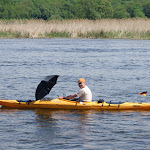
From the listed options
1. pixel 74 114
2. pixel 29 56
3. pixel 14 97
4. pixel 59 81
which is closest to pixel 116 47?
pixel 29 56

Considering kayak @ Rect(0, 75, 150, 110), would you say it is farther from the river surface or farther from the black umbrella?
the river surface

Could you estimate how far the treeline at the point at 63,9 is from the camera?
73000mm

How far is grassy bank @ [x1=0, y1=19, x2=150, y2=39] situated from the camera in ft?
135

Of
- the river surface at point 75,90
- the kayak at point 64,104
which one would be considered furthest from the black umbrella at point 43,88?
the river surface at point 75,90

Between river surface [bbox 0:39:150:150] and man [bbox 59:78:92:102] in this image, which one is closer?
river surface [bbox 0:39:150:150]

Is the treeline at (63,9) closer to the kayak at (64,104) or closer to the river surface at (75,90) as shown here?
the river surface at (75,90)

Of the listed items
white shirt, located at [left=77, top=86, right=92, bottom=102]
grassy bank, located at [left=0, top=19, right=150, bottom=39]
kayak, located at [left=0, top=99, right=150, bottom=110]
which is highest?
grassy bank, located at [left=0, top=19, right=150, bottom=39]

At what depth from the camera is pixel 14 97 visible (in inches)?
635

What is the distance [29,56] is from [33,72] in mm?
7119

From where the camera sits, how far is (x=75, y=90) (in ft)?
58.4

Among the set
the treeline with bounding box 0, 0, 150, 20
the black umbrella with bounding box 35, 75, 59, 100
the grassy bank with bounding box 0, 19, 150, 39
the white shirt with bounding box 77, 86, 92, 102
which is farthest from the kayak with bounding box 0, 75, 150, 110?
the treeline with bounding box 0, 0, 150, 20

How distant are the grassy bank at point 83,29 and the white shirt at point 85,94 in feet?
89.6

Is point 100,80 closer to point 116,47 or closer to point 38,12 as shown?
point 116,47

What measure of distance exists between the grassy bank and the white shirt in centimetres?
2730
